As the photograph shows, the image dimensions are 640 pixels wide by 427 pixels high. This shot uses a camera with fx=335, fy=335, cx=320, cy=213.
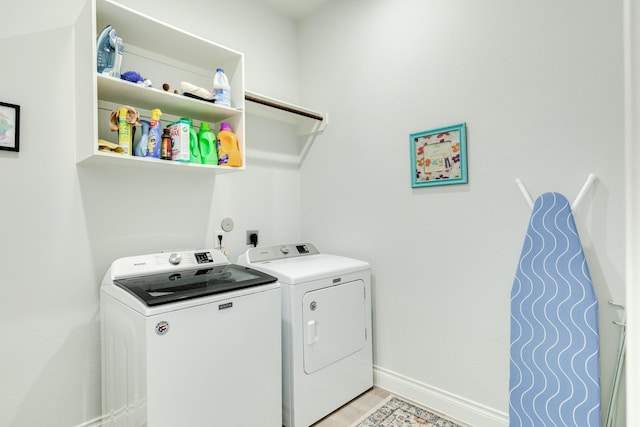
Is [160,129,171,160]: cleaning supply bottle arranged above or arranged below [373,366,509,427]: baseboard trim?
above

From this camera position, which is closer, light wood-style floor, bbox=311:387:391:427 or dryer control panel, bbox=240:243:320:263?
light wood-style floor, bbox=311:387:391:427

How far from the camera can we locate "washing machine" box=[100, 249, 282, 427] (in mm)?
1347

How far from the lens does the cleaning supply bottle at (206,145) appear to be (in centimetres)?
197

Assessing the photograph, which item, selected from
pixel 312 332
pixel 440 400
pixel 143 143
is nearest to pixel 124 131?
pixel 143 143

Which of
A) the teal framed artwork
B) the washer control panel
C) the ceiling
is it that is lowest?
the washer control panel

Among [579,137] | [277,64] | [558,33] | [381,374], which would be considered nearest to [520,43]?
[558,33]

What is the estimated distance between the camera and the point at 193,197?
2213mm

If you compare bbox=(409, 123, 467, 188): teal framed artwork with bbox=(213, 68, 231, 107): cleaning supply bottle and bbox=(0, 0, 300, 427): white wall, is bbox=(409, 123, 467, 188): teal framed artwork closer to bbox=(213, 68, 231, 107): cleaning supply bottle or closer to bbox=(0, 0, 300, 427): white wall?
bbox=(213, 68, 231, 107): cleaning supply bottle

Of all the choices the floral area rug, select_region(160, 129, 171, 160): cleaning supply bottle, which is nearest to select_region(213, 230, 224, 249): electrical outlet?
select_region(160, 129, 171, 160): cleaning supply bottle

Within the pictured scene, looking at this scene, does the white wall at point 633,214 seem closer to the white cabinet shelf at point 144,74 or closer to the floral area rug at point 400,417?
the floral area rug at point 400,417

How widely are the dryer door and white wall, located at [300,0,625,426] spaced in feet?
0.73

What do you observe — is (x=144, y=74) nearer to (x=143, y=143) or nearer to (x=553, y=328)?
(x=143, y=143)

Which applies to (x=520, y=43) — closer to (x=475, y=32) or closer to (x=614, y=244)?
(x=475, y=32)

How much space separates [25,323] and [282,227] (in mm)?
1646
